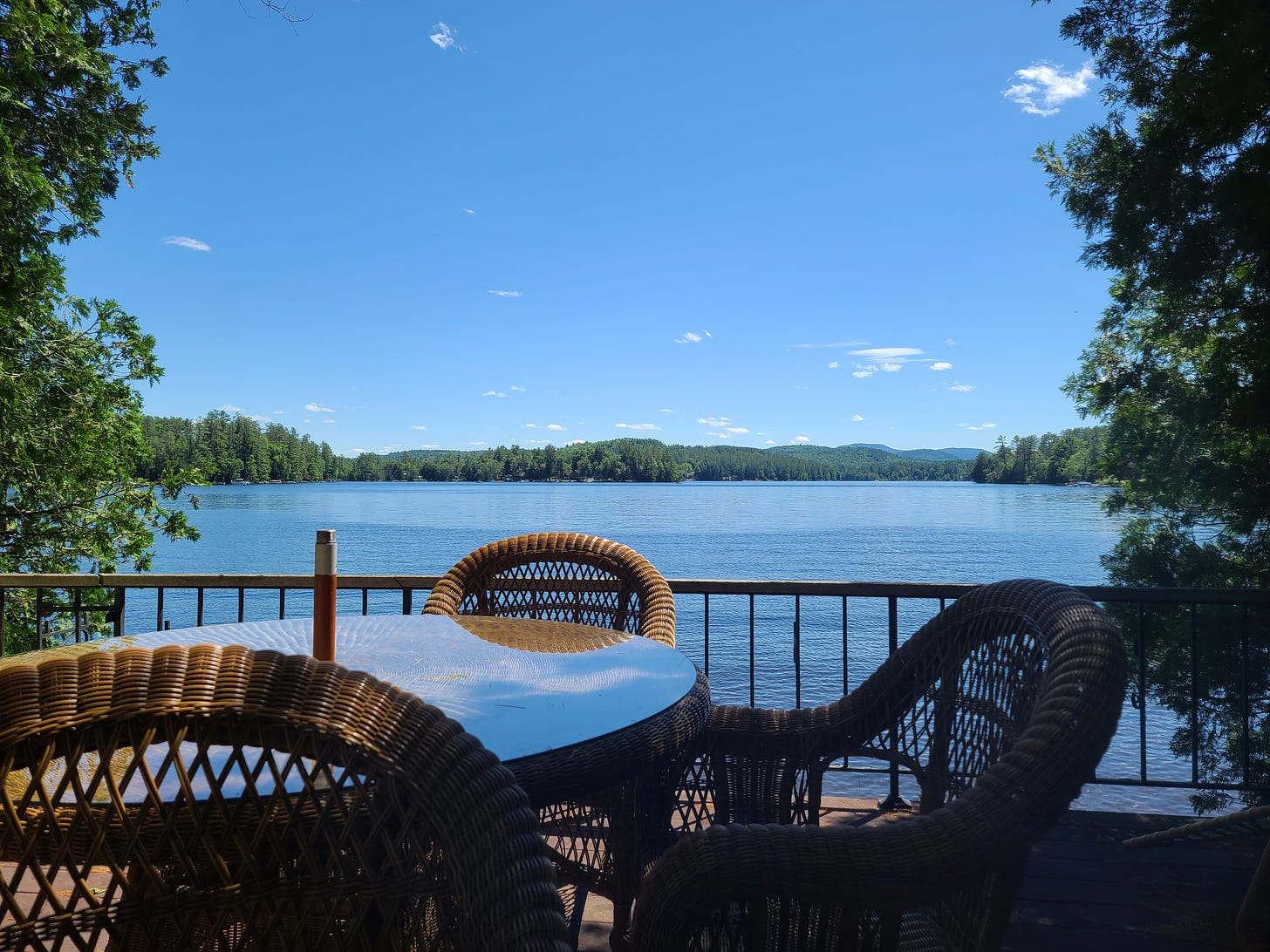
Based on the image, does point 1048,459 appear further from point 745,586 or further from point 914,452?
point 914,452

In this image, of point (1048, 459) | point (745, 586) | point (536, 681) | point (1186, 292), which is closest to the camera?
point (536, 681)

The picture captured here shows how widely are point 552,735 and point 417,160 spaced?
1473 inches

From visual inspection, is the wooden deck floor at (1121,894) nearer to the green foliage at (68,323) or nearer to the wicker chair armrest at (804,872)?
the wicker chair armrest at (804,872)

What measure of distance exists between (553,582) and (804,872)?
1720 millimetres

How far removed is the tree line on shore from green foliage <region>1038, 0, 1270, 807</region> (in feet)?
83.9

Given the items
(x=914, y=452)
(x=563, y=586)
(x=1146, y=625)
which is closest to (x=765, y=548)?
(x=1146, y=625)

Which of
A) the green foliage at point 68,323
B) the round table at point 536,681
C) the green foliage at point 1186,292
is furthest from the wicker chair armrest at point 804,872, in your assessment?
the green foliage at point 68,323

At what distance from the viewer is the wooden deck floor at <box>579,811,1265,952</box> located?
2.02m

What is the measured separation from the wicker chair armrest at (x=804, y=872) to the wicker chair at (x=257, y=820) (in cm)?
41

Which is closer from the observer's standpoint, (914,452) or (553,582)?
(553,582)

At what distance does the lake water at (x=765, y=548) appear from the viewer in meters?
16.4

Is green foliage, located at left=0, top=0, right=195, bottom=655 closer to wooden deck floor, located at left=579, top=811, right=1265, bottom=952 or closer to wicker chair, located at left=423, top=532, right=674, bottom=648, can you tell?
wicker chair, located at left=423, top=532, right=674, bottom=648

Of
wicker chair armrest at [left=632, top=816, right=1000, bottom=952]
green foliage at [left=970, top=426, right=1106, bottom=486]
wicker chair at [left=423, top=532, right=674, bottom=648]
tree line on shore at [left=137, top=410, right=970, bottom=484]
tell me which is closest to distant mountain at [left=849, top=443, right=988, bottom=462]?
tree line on shore at [left=137, top=410, right=970, bottom=484]

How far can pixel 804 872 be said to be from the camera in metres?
1.06
